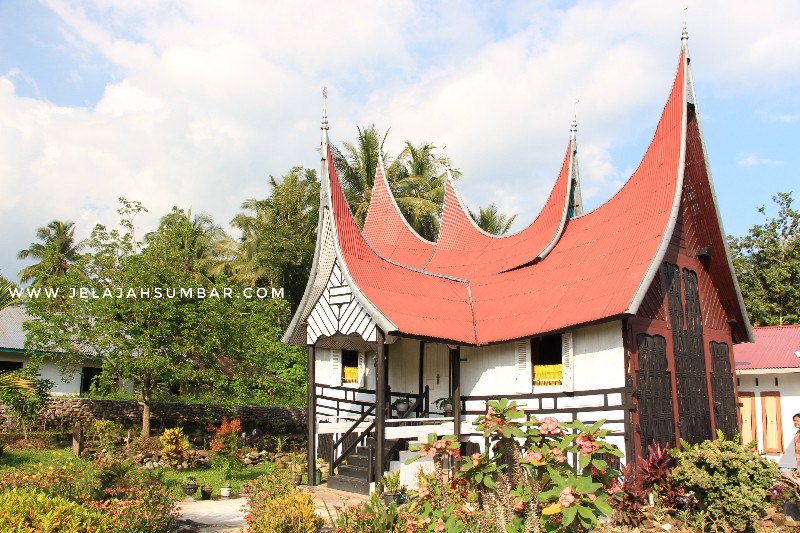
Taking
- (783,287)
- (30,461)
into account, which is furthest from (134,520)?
(783,287)

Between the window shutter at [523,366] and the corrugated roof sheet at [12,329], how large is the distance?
628 inches

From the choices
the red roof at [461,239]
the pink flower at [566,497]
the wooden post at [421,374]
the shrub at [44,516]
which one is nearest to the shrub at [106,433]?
the wooden post at [421,374]

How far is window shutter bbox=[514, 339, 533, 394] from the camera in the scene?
1375 centimetres

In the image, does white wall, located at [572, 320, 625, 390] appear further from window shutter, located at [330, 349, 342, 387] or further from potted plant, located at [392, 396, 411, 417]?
window shutter, located at [330, 349, 342, 387]

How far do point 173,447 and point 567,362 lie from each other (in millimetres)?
9080

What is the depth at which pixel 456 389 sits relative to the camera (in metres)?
14.2

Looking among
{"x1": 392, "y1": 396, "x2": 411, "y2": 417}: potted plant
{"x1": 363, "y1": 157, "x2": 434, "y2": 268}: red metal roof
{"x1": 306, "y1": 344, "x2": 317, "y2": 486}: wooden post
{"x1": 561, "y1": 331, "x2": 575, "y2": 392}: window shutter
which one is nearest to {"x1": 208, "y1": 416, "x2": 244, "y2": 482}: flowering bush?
{"x1": 306, "y1": 344, "x2": 317, "y2": 486}: wooden post

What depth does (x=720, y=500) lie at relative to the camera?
9.95 metres

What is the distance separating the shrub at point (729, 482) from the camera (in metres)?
9.74

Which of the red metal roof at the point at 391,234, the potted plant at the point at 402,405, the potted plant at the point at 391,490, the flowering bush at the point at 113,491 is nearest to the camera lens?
the flowering bush at the point at 113,491

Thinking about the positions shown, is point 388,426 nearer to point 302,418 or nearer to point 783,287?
point 302,418

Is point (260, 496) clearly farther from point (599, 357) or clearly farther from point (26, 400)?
point (26, 400)

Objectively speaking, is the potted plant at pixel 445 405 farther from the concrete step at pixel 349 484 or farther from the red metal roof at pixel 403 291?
the concrete step at pixel 349 484

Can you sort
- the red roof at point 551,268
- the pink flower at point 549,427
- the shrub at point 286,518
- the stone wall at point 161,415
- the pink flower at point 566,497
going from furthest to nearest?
the stone wall at point 161,415 → the red roof at point 551,268 → the shrub at point 286,518 → the pink flower at point 549,427 → the pink flower at point 566,497
